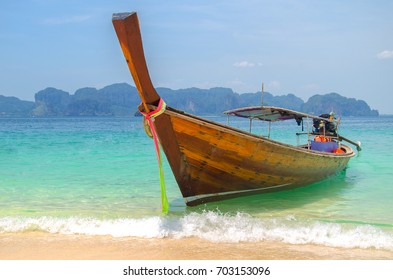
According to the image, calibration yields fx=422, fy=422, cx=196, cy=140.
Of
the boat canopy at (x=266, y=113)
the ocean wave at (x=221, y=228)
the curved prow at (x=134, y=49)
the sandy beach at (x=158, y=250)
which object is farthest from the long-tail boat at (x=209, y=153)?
the sandy beach at (x=158, y=250)

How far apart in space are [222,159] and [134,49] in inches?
96.1

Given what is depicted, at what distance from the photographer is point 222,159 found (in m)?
6.65

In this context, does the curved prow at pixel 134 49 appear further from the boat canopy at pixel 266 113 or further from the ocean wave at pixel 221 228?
the boat canopy at pixel 266 113

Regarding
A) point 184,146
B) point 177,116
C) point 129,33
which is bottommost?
point 184,146

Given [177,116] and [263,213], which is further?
[263,213]

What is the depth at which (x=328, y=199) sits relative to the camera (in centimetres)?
848

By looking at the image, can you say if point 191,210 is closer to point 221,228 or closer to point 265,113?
point 221,228

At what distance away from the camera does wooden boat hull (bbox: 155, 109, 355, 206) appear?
6.14 metres

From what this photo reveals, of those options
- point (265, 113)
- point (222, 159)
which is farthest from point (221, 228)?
point (265, 113)

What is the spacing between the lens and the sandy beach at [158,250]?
5.09 m

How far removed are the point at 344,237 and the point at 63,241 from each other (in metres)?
3.82

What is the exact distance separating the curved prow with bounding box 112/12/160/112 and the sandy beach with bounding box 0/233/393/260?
6.11 feet

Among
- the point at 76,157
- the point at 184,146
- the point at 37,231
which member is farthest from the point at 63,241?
the point at 76,157
